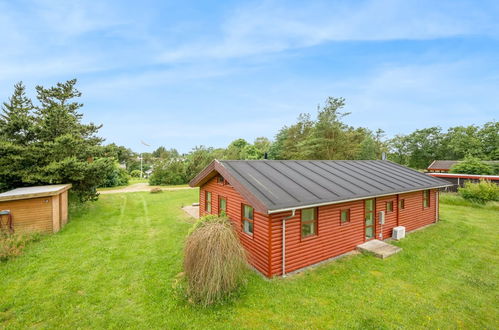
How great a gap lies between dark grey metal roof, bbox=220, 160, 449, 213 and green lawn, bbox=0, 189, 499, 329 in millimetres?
2168

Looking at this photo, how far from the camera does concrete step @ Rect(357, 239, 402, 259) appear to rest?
734 cm

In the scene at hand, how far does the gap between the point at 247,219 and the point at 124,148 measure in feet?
172

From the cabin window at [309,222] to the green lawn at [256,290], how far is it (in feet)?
3.55

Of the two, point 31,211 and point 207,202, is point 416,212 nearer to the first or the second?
point 207,202

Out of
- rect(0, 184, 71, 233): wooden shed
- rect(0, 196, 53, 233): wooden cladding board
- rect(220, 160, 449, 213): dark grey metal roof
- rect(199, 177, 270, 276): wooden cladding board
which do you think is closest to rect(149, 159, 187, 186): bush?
rect(0, 184, 71, 233): wooden shed

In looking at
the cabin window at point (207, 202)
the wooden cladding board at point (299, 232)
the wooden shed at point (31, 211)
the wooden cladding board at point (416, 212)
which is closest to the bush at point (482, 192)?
the wooden cladding board at point (416, 212)

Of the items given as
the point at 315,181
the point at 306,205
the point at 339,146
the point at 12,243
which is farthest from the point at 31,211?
the point at 339,146

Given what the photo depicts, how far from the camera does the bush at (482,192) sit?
593 inches

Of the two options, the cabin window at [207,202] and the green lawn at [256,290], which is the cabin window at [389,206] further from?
the cabin window at [207,202]

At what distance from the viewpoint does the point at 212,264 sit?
462 centimetres

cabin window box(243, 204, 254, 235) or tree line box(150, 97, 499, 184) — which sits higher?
tree line box(150, 97, 499, 184)

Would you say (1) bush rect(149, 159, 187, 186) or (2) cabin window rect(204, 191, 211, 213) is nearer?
(2) cabin window rect(204, 191, 211, 213)

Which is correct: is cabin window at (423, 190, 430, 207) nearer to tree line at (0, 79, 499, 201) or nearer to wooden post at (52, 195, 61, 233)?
tree line at (0, 79, 499, 201)

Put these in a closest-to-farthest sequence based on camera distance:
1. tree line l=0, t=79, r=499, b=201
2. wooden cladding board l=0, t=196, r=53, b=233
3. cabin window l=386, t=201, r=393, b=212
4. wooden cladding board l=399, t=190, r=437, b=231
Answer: wooden cladding board l=0, t=196, r=53, b=233, cabin window l=386, t=201, r=393, b=212, wooden cladding board l=399, t=190, r=437, b=231, tree line l=0, t=79, r=499, b=201
